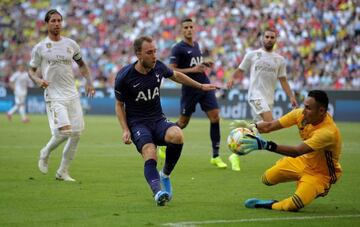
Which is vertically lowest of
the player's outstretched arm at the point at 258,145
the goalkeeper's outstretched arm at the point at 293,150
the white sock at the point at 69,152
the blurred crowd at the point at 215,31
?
the blurred crowd at the point at 215,31

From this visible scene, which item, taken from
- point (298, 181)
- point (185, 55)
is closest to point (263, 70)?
point (185, 55)

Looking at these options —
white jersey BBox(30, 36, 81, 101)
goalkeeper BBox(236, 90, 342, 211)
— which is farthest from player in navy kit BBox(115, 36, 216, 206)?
white jersey BBox(30, 36, 81, 101)

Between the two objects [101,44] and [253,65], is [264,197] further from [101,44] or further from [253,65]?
[101,44]

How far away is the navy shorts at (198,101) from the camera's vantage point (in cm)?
1599

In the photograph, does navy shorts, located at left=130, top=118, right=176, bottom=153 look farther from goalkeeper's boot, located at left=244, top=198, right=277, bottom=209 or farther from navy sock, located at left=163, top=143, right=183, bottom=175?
goalkeeper's boot, located at left=244, top=198, right=277, bottom=209

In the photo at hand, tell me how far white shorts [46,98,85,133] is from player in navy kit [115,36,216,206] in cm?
254

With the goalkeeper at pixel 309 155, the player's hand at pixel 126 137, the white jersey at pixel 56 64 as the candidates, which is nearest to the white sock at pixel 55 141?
the white jersey at pixel 56 64

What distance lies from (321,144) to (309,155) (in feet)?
2.12

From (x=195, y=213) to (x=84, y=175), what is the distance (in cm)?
471

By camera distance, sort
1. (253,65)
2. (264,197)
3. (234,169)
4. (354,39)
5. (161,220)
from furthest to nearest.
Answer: (354,39) → (253,65) → (234,169) → (264,197) → (161,220)

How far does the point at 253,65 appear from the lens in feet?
52.5

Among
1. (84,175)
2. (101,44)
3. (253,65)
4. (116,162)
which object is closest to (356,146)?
(253,65)

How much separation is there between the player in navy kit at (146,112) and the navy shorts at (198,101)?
5.27m

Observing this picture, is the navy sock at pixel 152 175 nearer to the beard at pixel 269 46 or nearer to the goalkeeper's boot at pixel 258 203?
the goalkeeper's boot at pixel 258 203
